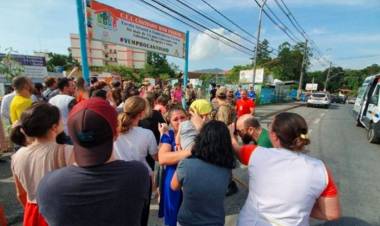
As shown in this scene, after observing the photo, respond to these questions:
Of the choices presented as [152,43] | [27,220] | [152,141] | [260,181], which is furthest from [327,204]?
[152,43]

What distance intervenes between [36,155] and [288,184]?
171 centimetres

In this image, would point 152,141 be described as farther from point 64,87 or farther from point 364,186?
point 364,186

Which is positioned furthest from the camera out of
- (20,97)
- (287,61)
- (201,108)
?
(287,61)

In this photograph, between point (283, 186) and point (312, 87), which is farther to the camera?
point (312, 87)

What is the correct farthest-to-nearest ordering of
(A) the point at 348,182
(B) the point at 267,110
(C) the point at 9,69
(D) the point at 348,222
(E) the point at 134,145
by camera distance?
(B) the point at 267,110 < (C) the point at 9,69 < (A) the point at 348,182 < (D) the point at 348,222 < (E) the point at 134,145

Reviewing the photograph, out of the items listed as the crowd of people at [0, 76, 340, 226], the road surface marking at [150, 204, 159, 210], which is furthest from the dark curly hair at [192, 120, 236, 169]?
the road surface marking at [150, 204, 159, 210]

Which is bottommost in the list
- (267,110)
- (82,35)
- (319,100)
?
(267,110)

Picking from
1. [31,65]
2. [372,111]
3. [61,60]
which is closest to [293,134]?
[372,111]

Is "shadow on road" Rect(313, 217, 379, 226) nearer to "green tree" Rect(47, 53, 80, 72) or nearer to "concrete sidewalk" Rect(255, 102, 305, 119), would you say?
"concrete sidewalk" Rect(255, 102, 305, 119)

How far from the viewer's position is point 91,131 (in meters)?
1.02

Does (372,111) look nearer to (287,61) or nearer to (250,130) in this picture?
(250,130)

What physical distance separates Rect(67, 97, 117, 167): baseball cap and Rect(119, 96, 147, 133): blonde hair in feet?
4.24

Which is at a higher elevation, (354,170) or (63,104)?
(63,104)

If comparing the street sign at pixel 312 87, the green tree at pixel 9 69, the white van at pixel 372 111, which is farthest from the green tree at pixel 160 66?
the white van at pixel 372 111
